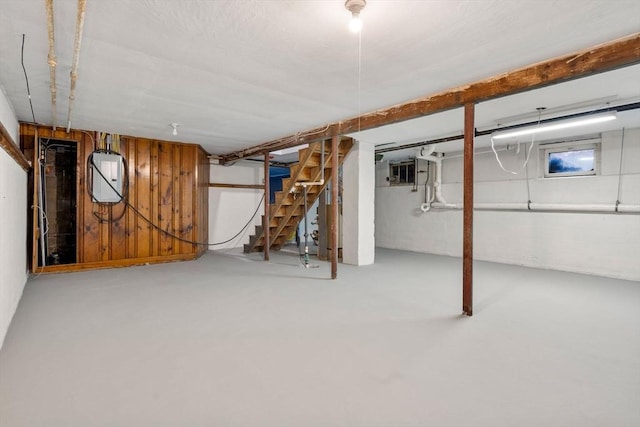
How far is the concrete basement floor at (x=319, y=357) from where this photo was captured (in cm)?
150

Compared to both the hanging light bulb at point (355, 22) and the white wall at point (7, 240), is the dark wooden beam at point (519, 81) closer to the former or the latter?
the hanging light bulb at point (355, 22)

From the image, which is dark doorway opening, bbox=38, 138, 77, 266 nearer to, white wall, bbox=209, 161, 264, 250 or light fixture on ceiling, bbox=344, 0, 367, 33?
white wall, bbox=209, 161, 264, 250

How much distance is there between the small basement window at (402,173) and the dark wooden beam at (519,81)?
3.42 metres

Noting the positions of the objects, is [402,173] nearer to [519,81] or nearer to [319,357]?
[519,81]

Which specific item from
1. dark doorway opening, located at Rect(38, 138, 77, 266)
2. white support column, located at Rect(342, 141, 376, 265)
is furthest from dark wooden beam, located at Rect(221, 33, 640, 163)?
dark doorway opening, located at Rect(38, 138, 77, 266)

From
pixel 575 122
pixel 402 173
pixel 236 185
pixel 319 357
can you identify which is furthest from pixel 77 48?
pixel 402 173

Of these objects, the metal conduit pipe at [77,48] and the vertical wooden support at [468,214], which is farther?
the vertical wooden support at [468,214]

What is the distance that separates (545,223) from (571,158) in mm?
1047

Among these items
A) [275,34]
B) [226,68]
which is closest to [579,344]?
[275,34]

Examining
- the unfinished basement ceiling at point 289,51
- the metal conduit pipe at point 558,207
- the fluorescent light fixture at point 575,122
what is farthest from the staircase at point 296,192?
the metal conduit pipe at point 558,207

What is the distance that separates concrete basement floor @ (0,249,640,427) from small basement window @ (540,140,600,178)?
188 cm

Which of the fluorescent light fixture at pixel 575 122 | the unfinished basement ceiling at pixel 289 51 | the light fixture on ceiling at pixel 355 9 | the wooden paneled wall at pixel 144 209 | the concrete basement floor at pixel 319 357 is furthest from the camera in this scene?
the wooden paneled wall at pixel 144 209

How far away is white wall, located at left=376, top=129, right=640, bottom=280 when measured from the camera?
431cm

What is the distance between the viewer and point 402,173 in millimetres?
7324
